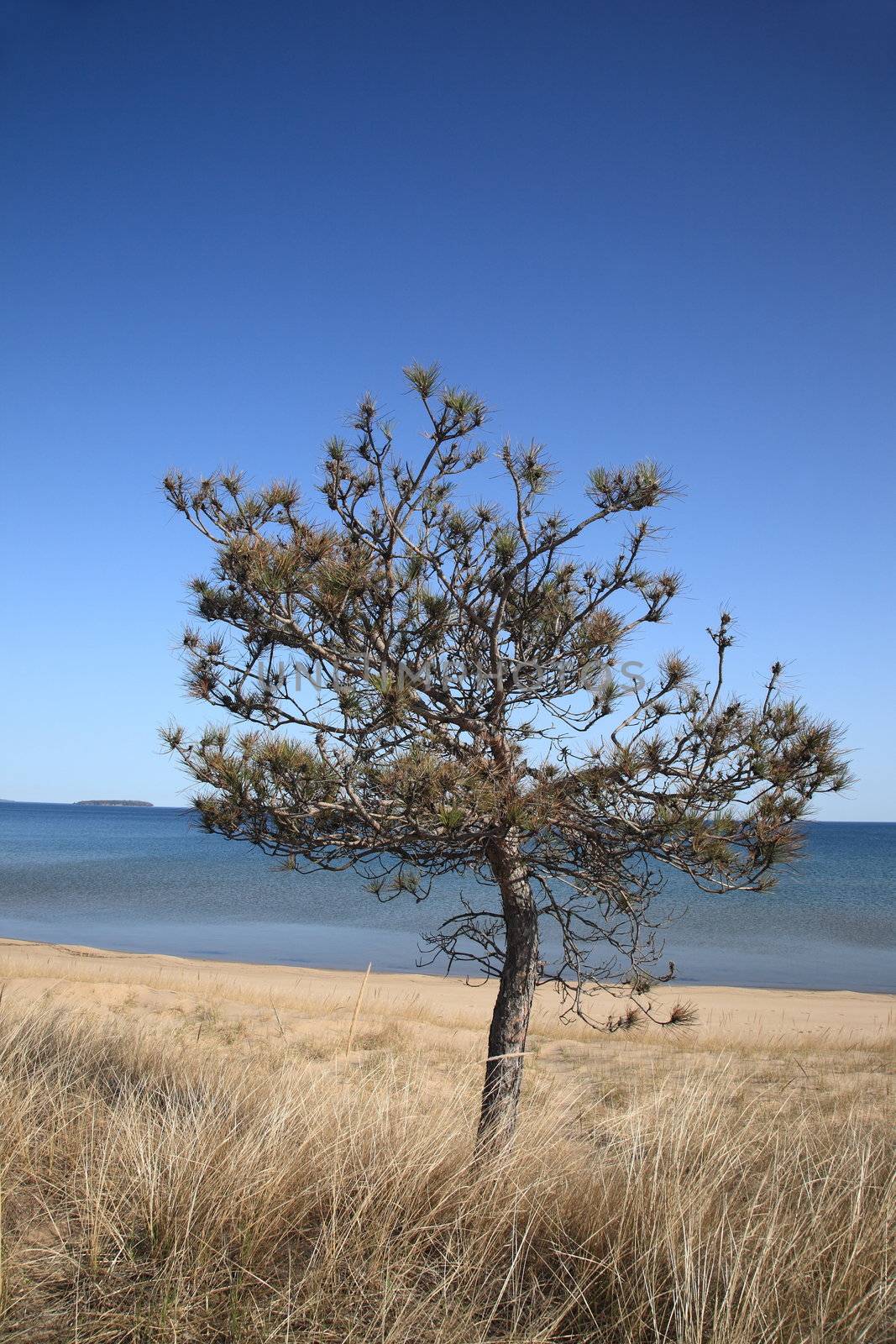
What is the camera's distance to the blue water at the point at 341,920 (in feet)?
71.2

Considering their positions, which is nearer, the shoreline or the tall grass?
the tall grass

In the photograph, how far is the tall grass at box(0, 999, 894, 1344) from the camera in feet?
8.82

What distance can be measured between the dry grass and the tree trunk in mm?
239

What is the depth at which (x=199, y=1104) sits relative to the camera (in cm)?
409

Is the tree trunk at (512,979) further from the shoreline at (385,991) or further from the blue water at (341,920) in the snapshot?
the shoreline at (385,991)

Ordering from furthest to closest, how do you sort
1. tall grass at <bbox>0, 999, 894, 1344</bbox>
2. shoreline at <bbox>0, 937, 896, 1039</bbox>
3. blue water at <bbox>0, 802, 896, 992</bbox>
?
blue water at <bbox>0, 802, 896, 992</bbox>, shoreline at <bbox>0, 937, 896, 1039</bbox>, tall grass at <bbox>0, 999, 894, 1344</bbox>

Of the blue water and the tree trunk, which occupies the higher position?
the tree trunk

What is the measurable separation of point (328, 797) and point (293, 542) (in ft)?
4.53

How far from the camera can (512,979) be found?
4.95 m

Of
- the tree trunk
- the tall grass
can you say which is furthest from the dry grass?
the tree trunk

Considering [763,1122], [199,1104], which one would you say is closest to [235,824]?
[199,1104]

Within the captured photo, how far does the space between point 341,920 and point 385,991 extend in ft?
Answer: 51.8

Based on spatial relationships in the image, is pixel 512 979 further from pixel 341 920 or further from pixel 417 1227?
pixel 341 920

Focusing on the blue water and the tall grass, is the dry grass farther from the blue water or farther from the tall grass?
the blue water
